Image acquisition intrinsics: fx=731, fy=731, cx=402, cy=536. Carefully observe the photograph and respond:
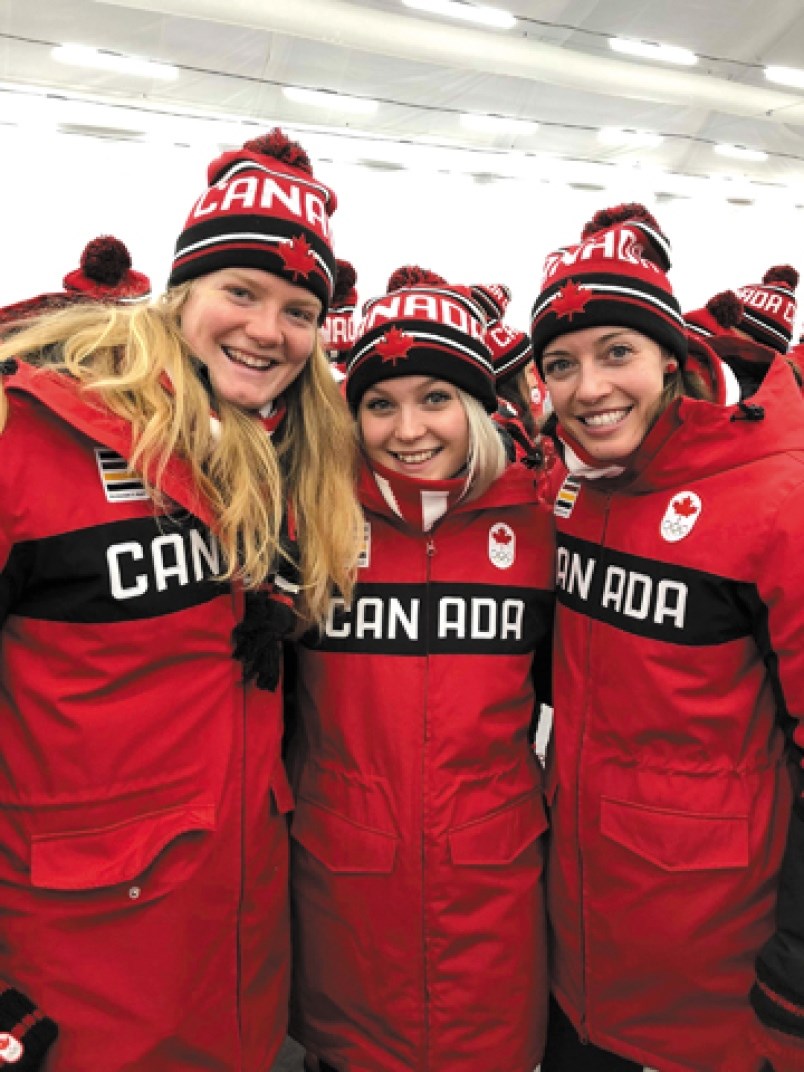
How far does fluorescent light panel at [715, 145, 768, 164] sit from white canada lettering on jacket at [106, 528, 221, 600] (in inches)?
333

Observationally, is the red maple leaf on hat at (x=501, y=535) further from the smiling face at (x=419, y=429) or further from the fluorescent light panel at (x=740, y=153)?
the fluorescent light panel at (x=740, y=153)

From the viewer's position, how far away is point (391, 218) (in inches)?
330

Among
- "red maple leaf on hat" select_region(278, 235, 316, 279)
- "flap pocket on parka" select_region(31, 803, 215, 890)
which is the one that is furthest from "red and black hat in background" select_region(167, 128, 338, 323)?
"flap pocket on parka" select_region(31, 803, 215, 890)

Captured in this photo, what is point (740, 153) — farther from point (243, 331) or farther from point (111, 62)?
point (243, 331)

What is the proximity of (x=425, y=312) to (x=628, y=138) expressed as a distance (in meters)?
7.15

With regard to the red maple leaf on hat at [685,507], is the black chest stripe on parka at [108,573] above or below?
below

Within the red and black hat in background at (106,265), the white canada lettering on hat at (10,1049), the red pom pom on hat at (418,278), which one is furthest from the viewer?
the red and black hat in background at (106,265)

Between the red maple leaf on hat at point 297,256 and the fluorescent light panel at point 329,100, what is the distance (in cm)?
573

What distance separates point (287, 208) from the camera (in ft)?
4.25

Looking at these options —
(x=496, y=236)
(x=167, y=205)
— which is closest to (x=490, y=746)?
(x=167, y=205)

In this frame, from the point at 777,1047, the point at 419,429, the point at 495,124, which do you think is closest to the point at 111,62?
the point at 495,124

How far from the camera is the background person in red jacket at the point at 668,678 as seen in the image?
1206 millimetres

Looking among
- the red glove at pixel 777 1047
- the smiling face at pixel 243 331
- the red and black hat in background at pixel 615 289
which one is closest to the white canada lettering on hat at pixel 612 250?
the red and black hat in background at pixel 615 289

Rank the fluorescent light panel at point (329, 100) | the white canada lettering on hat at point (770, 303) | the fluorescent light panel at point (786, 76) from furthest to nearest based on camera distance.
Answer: the fluorescent light panel at point (329, 100) < the fluorescent light panel at point (786, 76) < the white canada lettering on hat at point (770, 303)
